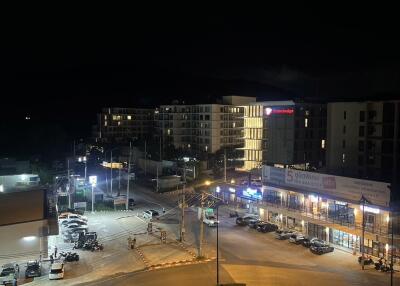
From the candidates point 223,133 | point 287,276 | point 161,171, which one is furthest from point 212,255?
point 223,133

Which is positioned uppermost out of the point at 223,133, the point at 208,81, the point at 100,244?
the point at 208,81

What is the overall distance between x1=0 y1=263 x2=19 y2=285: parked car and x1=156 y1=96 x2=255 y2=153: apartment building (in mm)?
39990

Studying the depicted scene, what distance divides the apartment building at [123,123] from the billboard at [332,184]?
5058cm

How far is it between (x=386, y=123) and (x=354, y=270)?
824 inches

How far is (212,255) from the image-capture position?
26.2m

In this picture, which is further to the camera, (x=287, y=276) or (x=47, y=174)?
(x=47, y=174)

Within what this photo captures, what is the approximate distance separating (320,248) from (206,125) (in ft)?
124

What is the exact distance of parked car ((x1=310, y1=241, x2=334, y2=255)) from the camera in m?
26.3

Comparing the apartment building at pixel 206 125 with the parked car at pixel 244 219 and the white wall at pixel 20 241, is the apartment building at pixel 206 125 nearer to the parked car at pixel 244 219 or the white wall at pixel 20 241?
the parked car at pixel 244 219

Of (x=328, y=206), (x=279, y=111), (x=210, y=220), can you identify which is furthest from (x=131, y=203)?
(x=279, y=111)

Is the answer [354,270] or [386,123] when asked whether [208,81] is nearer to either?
[386,123]

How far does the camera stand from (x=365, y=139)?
41000 mm

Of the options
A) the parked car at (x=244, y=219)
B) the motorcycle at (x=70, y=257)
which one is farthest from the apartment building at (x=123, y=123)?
the motorcycle at (x=70, y=257)

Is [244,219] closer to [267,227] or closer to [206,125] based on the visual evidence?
[267,227]
